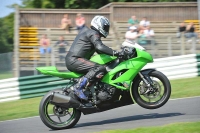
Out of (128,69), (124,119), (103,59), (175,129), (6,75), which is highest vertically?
(103,59)

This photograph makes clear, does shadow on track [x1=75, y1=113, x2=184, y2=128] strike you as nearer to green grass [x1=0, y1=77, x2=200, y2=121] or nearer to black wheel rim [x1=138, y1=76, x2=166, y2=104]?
black wheel rim [x1=138, y1=76, x2=166, y2=104]

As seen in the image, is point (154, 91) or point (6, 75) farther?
point (6, 75)

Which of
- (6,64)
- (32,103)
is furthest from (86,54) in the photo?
(6,64)

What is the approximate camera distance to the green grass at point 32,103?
10.2 metres

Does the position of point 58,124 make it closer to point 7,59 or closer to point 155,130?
point 155,130

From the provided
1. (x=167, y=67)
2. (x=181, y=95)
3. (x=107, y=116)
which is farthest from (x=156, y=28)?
(x=107, y=116)

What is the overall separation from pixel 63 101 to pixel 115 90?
2.94ft

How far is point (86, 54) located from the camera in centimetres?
778

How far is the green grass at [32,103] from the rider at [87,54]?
255 cm

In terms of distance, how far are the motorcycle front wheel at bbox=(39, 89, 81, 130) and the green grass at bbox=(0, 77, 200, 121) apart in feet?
7.27

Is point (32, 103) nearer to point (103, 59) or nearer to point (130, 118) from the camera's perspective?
point (130, 118)

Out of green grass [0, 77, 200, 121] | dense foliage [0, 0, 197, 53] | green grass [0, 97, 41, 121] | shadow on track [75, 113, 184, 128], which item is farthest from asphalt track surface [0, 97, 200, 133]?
dense foliage [0, 0, 197, 53]

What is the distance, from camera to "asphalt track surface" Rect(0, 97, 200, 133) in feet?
24.6

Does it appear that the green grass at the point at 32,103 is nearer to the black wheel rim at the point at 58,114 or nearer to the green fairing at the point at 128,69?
the black wheel rim at the point at 58,114
